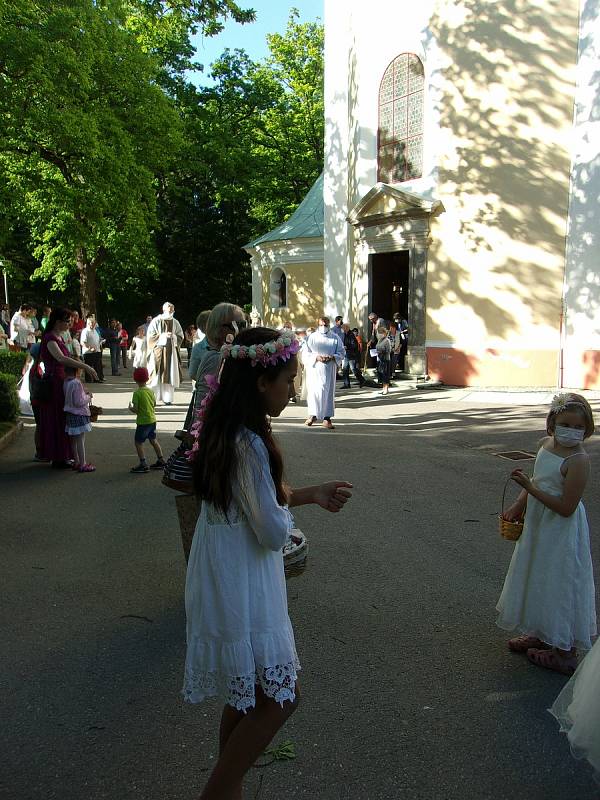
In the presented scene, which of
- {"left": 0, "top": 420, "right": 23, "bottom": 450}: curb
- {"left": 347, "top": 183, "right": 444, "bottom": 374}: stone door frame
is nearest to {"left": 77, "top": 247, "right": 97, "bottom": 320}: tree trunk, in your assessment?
{"left": 347, "top": 183, "right": 444, "bottom": 374}: stone door frame

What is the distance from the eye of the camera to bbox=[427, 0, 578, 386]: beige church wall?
56.7ft

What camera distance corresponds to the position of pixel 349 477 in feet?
27.9

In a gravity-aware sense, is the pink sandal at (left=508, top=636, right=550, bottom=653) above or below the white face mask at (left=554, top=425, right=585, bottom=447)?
below

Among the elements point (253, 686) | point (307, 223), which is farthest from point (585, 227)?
point (253, 686)

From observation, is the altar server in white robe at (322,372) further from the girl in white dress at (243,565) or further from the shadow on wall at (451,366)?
the girl in white dress at (243,565)

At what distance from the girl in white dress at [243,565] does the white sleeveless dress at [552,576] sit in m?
1.90

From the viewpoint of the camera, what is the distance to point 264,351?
8.16ft

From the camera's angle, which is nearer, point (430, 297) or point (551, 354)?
point (551, 354)

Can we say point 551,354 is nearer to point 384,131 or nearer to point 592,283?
point 592,283

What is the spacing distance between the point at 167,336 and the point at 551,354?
369 inches

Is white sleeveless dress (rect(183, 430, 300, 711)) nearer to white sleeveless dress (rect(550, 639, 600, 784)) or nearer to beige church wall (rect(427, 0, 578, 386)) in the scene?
white sleeveless dress (rect(550, 639, 600, 784))

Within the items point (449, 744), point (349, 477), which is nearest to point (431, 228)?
point (349, 477)

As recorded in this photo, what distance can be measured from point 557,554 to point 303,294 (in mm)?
24094

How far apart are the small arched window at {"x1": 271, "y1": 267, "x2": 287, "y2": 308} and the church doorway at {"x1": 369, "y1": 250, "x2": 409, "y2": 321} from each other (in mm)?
6685
